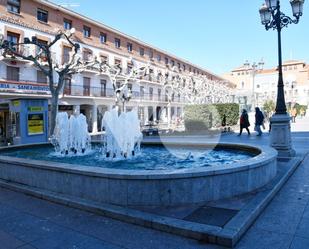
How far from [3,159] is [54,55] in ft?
61.8

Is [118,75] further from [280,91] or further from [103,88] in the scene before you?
[280,91]

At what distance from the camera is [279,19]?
8672 millimetres

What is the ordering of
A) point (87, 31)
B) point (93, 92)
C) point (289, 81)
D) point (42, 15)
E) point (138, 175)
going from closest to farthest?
point (138, 175) < point (42, 15) < point (87, 31) < point (93, 92) < point (289, 81)

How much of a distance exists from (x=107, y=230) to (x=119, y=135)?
4.00 meters

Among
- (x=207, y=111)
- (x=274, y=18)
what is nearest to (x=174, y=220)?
(x=274, y=18)

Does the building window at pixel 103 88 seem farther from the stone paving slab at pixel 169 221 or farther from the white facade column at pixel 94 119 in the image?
the stone paving slab at pixel 169 221

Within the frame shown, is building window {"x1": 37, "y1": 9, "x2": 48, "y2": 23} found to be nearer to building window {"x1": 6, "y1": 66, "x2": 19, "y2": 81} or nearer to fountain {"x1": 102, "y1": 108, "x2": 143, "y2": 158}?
building window {"x1": 6, "y1": 66, "x2": 19, "y2": 81}

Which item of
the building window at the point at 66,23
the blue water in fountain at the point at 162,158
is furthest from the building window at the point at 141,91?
the blue water in fountain at the point at 162,158

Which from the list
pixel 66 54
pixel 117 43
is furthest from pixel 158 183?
pixel 117 43

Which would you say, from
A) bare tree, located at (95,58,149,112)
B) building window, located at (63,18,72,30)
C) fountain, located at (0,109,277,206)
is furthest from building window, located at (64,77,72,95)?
fountain, located at (0,109,277,206)

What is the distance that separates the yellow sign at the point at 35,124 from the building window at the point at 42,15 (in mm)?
12606

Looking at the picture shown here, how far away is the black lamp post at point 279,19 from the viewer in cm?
854

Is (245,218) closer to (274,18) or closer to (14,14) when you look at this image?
(274,18)

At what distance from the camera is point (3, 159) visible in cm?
615
